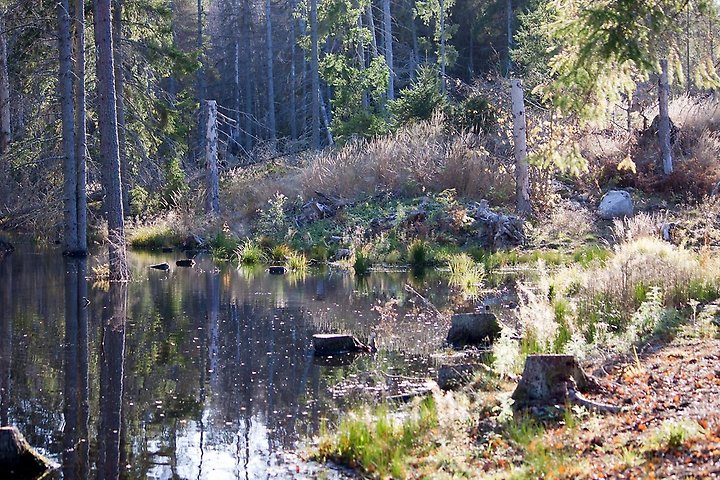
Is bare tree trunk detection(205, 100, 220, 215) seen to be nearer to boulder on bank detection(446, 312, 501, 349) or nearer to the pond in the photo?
the pond

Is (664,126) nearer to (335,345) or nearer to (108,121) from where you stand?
(108,121)

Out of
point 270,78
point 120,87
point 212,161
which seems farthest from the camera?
point 270,78

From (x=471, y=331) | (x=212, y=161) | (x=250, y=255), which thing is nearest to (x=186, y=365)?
(x=471, y=331)

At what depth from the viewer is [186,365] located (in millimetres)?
9969

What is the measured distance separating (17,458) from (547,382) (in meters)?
3.98

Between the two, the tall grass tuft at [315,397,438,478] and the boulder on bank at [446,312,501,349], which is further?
the boulder on bank at [446,312,501,349]

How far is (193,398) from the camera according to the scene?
852 centimetres

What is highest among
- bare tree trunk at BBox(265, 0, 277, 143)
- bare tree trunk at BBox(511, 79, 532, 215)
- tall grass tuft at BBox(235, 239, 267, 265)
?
bare tree trunk at BBox(265, 0, 277, 143)

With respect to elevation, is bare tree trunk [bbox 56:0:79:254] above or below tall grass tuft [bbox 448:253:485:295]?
above

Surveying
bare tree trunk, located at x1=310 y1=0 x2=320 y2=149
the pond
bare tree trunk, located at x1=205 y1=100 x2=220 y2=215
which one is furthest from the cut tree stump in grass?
bare tree trunk, located at x1=310 y1=0 x2=320 y2=149

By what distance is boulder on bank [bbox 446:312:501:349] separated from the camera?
1072 cm

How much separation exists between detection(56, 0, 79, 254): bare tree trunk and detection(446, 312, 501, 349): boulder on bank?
15.0 meters

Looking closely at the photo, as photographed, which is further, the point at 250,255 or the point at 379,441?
the point at 250,255

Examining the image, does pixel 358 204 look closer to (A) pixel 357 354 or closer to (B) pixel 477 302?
(B) pixel 477 302
